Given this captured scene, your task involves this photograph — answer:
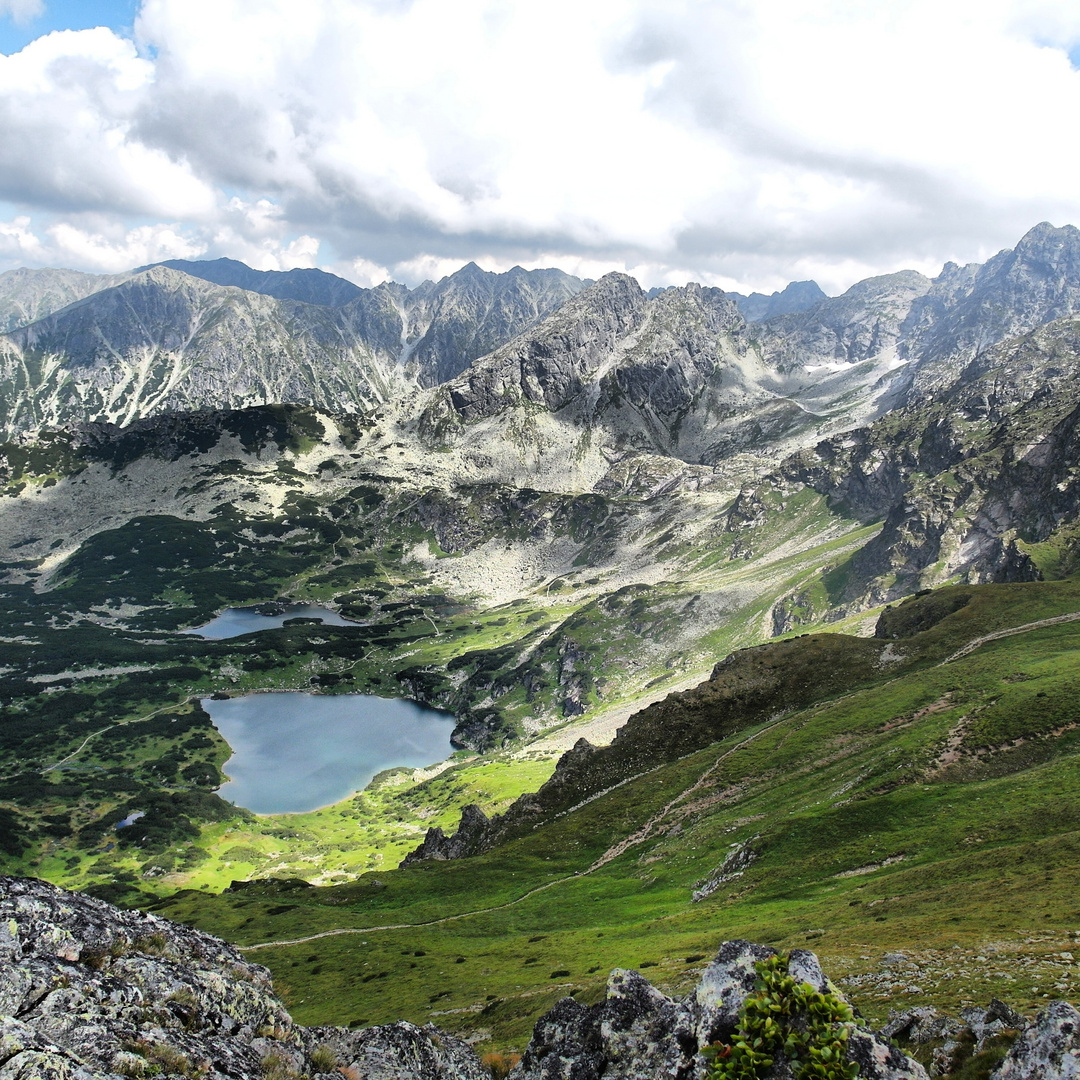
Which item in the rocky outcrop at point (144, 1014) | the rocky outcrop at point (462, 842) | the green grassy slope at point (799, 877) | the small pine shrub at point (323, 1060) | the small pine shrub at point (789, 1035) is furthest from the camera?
the rocky outcrop at point (462, 842)

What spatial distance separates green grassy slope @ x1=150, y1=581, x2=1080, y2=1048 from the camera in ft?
105

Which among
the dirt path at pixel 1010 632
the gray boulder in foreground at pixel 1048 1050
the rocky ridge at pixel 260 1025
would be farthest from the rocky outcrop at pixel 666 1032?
the dirt path at pixel 1010 632

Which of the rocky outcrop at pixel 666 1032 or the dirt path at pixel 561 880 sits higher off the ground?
the rocky outcrop at pixel 666 1032

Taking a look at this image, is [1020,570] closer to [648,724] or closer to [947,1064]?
[648,724]

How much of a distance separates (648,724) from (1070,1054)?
92.6m

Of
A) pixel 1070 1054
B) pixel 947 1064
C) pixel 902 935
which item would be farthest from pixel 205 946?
pixel 902 935

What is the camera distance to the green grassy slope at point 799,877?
32.0m

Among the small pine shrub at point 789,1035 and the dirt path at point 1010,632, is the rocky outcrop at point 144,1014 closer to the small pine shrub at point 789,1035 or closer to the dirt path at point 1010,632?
the small pine shrub at point 789,1035

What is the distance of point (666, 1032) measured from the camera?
59.8 ft

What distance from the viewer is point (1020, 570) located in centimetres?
15750

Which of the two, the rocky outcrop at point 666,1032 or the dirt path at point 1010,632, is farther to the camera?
the dirt path at point 1010,632

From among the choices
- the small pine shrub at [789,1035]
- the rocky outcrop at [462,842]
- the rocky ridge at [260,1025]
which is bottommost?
the rocky outcrop at [462,842]

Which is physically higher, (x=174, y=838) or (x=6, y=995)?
(x=6, y=995)

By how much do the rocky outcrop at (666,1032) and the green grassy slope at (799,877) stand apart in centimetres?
903
